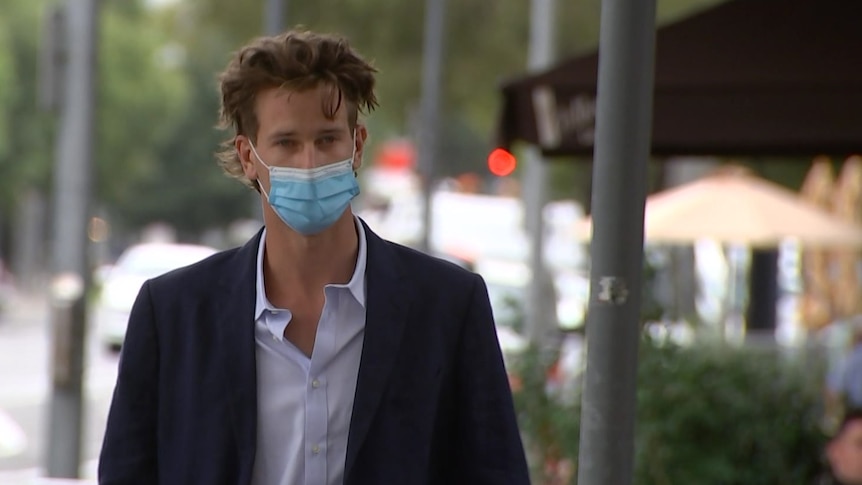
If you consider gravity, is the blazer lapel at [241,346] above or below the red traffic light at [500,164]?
below

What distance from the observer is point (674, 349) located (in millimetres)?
7672

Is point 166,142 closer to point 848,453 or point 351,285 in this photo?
point 848,453

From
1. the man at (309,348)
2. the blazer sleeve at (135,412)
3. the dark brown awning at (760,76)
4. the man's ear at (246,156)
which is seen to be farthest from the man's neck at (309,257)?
the dark brown awning at (760,76)

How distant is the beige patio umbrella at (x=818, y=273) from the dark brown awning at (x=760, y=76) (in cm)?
1518

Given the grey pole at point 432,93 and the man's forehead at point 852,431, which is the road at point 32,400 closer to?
the man's forehead at point 852,431

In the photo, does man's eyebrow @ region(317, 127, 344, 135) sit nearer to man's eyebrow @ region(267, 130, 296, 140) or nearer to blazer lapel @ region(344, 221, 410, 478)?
man's eyebrow @ region(267, 130, 296, 140)

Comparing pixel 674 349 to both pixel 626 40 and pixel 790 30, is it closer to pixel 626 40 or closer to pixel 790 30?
pixel 790 30

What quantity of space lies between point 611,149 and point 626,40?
0.21 m

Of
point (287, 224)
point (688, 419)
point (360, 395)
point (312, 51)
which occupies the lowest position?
point (688, 419)

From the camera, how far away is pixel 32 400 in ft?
66.8

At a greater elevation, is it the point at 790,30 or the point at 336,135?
the point at 790,30

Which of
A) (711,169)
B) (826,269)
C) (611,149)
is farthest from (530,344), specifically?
(711,169)

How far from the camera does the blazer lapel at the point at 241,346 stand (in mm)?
2875

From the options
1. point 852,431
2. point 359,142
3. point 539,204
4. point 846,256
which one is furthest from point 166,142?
point 359,142
